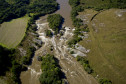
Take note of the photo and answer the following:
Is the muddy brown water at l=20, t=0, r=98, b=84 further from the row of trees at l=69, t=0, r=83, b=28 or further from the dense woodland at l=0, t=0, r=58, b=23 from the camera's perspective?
the dense woodland at l=0, t=0, r=58, b=23

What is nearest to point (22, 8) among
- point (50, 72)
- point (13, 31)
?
point (13, 31)

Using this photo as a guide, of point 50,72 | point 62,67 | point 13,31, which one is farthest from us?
point 13,31

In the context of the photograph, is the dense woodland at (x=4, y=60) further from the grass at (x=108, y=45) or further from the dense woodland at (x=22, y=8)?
the grass at (x=108, y=45)

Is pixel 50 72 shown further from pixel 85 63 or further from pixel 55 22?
pixel 55 22

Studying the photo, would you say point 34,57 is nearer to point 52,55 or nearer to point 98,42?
point 52,55

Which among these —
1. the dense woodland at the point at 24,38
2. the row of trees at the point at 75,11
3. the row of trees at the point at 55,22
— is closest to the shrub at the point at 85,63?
the dense woodland at the point at 24,38

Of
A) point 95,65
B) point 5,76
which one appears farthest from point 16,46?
point 95,65
